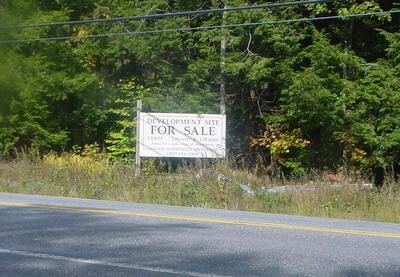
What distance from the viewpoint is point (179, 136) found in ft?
64.8

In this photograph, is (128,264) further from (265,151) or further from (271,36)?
(265,151)

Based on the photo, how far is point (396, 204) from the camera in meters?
14.0

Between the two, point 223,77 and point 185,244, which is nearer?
point 185,244

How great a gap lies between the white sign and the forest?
109 inches

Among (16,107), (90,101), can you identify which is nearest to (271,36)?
(90,101)

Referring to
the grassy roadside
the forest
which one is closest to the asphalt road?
the grassy roadside

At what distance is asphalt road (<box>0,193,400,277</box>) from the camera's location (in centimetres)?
745

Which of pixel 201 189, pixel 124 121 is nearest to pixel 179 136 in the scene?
pixel 201 189

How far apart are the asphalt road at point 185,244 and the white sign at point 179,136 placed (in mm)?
6999

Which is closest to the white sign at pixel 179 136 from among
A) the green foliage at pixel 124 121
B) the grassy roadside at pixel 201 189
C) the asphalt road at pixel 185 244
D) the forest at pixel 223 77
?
the grassy roadside at pixel 201 189

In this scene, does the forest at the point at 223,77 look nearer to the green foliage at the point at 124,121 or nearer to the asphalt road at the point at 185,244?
the green foliage at the point at 124,121

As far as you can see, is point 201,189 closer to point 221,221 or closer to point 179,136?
point 179,136

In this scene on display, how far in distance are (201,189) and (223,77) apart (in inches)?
385

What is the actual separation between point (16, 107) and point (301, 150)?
1039 centimetres
